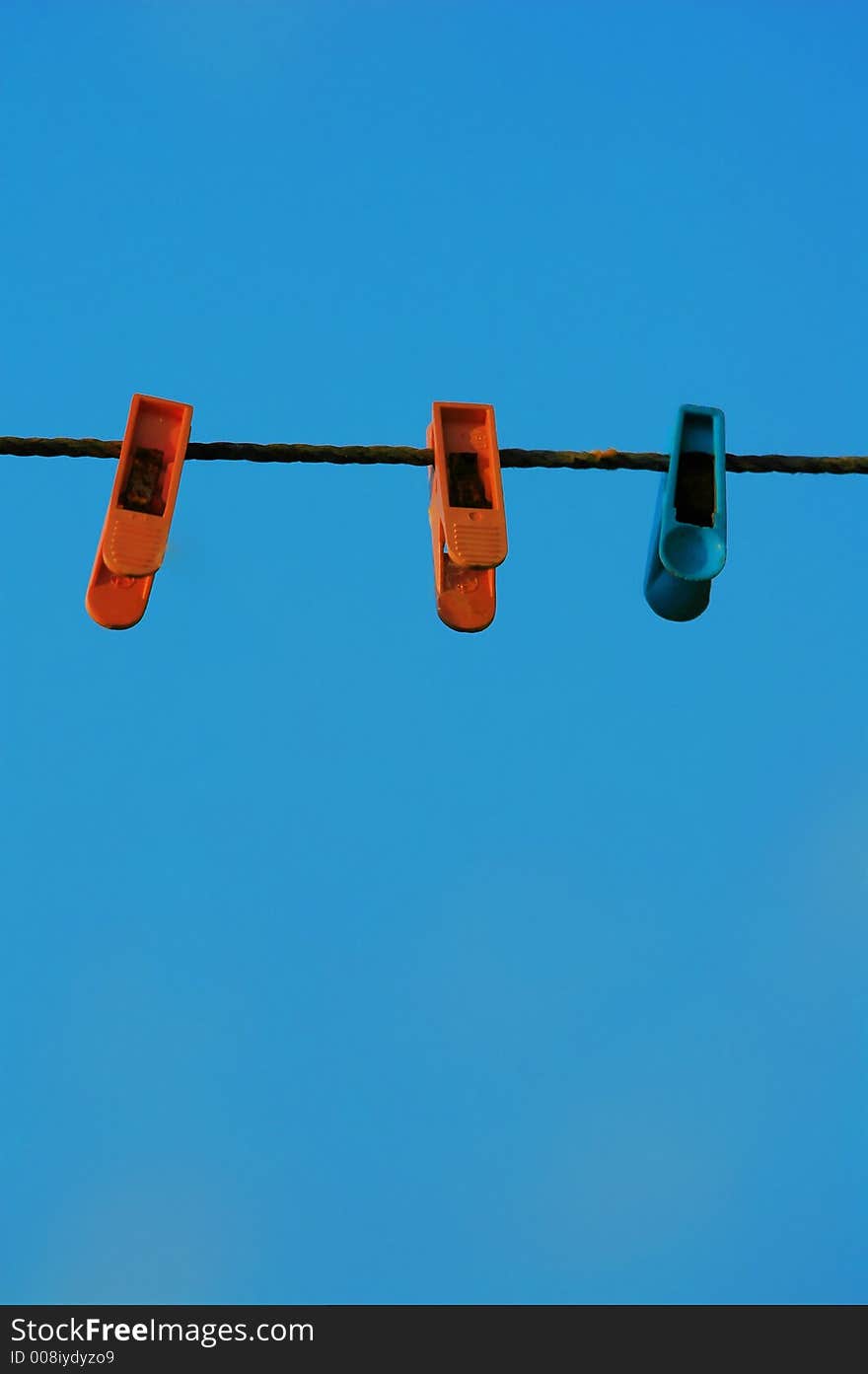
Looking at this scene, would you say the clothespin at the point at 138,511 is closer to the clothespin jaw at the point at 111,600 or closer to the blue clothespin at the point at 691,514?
the clothespin jaw at the point at 111,600

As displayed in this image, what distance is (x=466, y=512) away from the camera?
9.43ft

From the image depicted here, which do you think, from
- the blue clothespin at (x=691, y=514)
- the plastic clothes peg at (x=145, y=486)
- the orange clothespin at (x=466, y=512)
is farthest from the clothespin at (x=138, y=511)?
the blue clothespin at (x=691, y=514)

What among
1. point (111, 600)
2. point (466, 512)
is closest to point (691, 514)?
point (466, 512)

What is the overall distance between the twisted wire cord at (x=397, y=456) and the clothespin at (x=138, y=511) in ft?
0.20

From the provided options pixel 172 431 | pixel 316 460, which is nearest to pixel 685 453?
pixel 316 460

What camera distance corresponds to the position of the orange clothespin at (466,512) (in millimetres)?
2850

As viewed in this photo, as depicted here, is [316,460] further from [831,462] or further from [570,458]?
[831,462]

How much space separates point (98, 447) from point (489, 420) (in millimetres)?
799

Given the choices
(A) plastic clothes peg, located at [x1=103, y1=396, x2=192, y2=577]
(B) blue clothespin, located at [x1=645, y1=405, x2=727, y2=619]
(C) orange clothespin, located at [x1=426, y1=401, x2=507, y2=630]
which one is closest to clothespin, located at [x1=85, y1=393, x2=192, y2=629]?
(A) plastic clothes peg, located at [x1=103, y1=396, x2=192, y2=577]

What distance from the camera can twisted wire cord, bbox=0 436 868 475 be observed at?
8.93ft

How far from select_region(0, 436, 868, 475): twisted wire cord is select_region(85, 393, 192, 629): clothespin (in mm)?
61

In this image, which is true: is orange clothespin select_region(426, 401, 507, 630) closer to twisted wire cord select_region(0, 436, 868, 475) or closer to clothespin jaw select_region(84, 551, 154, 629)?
twisted wire cord select_region(0, 436, 868, 475)

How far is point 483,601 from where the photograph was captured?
324cm
